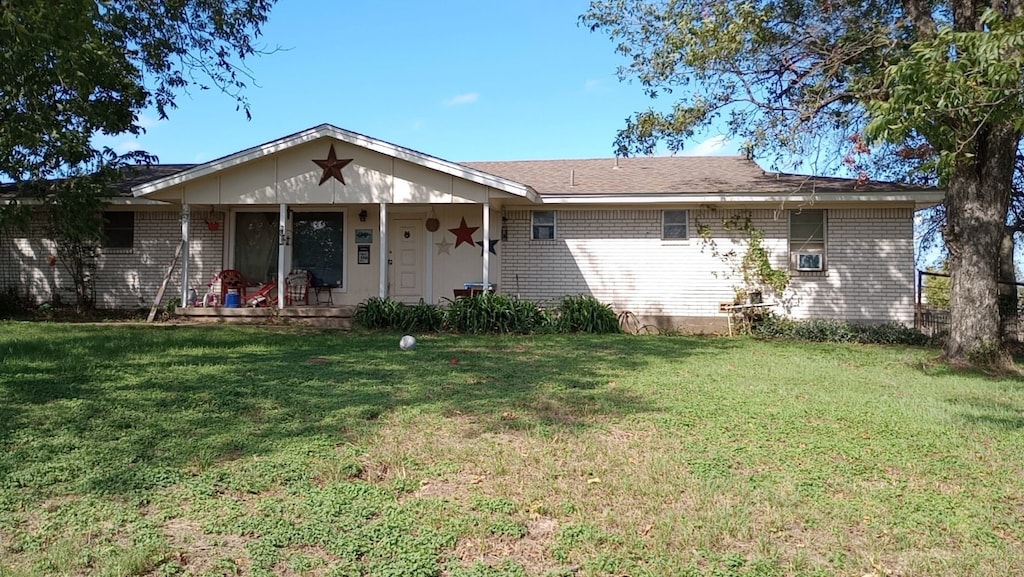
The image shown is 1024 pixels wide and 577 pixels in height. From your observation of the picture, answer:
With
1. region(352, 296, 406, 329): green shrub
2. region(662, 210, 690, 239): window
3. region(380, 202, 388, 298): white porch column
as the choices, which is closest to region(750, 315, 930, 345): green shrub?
region(662, 210, 690, 239): window

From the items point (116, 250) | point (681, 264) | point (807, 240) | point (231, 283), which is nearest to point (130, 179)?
point (116, 250)

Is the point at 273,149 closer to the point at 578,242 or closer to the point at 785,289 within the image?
the point at 578,242

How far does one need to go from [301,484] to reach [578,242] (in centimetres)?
1033

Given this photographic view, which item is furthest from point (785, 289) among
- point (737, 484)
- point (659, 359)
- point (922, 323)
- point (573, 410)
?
point (737, 484)

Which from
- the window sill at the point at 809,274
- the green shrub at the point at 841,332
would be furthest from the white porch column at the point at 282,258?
the window sill at the point at 809,274

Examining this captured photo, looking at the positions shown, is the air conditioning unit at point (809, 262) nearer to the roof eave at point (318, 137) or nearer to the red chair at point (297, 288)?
the roof eave at point (318, 137)

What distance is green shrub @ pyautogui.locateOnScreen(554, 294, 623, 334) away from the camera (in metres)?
11.9

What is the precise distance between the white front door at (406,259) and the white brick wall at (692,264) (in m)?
1.87

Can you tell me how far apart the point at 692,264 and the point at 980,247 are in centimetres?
521

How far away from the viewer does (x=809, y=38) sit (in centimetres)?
1009

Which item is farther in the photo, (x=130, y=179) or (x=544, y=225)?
(x=130, y=179)

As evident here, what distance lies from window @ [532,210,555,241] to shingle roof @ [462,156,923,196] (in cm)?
51

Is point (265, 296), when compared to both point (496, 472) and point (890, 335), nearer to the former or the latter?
point (496, 472)

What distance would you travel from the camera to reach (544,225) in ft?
44.7
